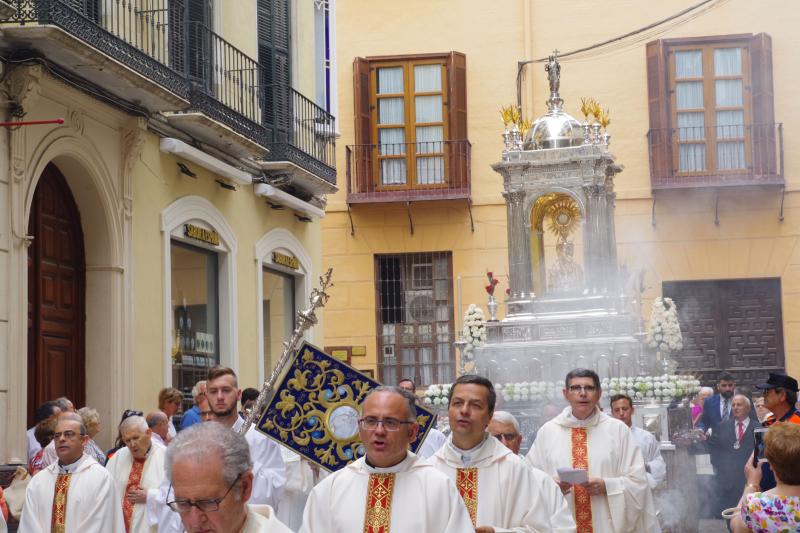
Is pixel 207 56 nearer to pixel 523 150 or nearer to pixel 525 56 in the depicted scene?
pixel 523 150

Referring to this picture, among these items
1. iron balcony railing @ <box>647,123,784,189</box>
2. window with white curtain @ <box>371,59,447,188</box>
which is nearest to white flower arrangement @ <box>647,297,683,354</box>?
iron balcony railing @ <box>647,123,784,189</box>

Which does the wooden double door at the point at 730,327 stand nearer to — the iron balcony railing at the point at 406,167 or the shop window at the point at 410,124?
the iron balcony railing at the point at 406,167

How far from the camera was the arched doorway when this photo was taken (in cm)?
1203

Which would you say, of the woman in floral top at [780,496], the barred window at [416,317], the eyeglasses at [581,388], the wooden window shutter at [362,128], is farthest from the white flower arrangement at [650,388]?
the wooden window shutter at [362,128]

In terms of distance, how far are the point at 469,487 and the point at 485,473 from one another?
0.29 feet

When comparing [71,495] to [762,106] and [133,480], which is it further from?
[762,106]

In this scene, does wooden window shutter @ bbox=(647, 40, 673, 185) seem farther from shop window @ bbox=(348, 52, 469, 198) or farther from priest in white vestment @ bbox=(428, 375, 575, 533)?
priest in white vestment @ bbox=(428, 375, 575, 533)

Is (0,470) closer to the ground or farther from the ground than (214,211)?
closer to the ground

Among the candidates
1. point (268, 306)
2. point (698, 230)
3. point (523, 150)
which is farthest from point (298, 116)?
point (698, 230)

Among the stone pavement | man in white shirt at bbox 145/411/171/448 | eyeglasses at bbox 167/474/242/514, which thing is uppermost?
eyeglasses at bbox 167/474/242/514

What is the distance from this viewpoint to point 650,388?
13219mm

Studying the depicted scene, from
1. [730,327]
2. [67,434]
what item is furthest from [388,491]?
[730,327]

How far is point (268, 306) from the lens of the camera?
17.8 metres

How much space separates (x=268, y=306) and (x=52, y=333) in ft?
18.6
